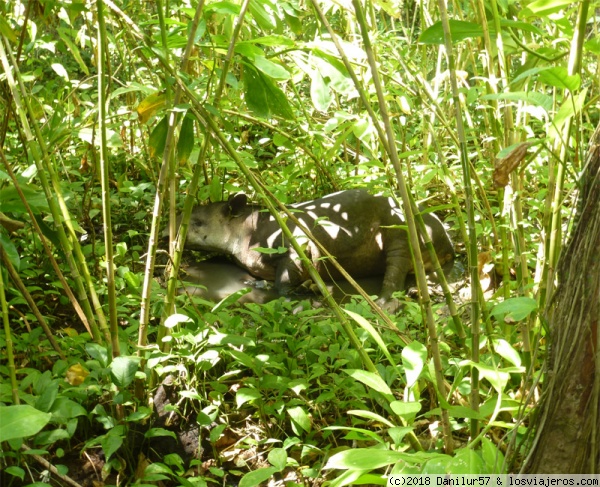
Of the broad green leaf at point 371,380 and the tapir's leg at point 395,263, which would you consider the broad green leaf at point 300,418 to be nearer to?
the broad green leaf at point 371,380

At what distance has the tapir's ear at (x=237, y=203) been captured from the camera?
5.42 m

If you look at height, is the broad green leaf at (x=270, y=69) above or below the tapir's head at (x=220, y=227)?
above

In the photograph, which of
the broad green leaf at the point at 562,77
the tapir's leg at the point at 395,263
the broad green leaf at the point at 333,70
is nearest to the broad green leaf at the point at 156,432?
the broad green leaf at the point at 333,70

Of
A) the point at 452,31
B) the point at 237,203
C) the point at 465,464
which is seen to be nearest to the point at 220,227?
the point at 237,203

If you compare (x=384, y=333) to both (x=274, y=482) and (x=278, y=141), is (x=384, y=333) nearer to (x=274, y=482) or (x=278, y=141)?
(x=274, y=482)

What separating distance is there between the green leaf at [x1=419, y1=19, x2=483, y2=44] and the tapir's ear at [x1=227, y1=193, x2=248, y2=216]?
3628mm

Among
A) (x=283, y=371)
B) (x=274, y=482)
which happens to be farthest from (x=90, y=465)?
(x=283, y=371)

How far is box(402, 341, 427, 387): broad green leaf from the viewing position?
1.88m

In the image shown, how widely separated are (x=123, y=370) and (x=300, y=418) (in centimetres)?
Answer: 62

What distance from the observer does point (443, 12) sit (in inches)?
63.4

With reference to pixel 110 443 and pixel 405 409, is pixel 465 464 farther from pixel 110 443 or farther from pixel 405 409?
pixel 110 443

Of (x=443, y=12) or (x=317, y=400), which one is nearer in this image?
(x=443, y=12)

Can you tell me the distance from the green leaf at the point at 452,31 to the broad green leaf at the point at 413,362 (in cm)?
87

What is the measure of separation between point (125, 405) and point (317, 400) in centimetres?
68
